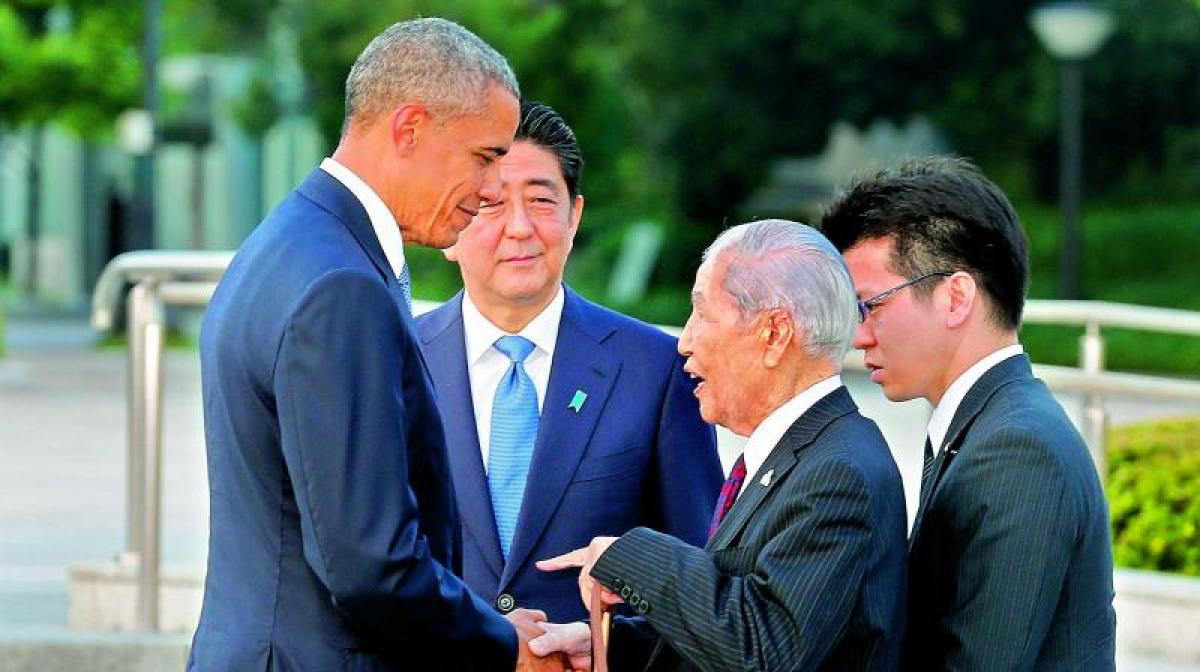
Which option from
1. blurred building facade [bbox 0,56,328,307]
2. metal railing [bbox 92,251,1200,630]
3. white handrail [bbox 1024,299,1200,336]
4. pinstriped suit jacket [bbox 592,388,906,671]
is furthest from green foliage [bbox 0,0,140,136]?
pinstriped suit jacket [bbox 592,388,906,671]

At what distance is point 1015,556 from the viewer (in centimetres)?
296

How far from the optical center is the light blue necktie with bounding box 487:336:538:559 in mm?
3891

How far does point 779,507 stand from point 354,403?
1.94 feet

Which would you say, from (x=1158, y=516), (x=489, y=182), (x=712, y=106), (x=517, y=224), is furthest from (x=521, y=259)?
(x=712, y=106)

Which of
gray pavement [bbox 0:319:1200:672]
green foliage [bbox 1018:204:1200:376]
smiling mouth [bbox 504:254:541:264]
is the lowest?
gray pavement [bbox 0:319:1200:672]

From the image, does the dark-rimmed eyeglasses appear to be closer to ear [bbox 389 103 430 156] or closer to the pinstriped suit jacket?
the pinstriped suit jacket

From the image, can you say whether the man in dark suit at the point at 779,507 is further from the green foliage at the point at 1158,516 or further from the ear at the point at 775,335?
the green foliage at the point at 1158,516

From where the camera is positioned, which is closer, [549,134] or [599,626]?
[599,626]

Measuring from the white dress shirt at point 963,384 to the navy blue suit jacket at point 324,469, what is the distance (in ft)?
2.41

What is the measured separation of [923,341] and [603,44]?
30.6m

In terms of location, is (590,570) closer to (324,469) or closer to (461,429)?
(324,469)

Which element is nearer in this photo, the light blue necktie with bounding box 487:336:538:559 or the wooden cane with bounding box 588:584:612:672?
the wooden cane with bounding box 588:584:612:672

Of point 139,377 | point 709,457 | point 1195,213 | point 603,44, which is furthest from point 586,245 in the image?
point 709,457

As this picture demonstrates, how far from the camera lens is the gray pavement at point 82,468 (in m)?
9.28
